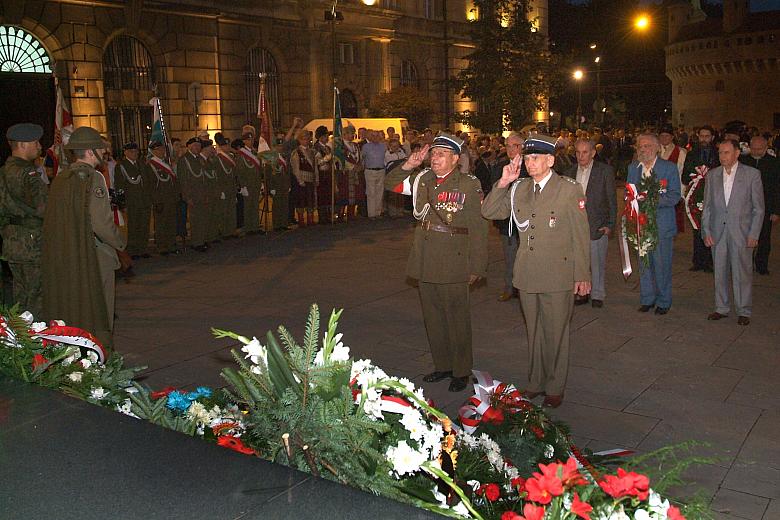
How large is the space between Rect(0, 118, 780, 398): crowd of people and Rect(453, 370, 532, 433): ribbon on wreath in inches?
93.3

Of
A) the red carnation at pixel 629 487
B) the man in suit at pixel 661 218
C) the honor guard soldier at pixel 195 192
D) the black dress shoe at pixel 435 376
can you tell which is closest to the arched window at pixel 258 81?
the honor guard soldier at pixel 195 192

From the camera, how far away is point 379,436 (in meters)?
2.67

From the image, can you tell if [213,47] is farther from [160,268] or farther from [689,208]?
[689,208]

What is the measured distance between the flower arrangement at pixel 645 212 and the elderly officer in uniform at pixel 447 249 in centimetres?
322

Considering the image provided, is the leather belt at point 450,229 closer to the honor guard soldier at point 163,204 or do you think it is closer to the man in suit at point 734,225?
the man in suit at point 734,225

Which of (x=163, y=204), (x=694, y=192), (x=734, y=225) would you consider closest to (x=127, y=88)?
(x=163, y=204)

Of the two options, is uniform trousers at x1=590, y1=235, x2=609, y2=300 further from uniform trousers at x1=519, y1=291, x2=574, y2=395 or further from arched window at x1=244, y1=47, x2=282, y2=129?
arched window at x1=244, y1=47, x2=282, y2=129

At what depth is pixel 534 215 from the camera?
20.7 feet

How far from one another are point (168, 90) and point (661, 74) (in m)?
80.4

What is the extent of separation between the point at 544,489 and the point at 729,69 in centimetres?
7952

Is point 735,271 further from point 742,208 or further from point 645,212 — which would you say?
point 645,212

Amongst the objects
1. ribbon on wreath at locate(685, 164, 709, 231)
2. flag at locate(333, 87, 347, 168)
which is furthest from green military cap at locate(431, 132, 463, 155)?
flag at locate(333, 87, 347, 168)

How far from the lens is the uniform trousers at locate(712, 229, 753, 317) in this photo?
8.75 m

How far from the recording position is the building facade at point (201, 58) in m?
23.7
